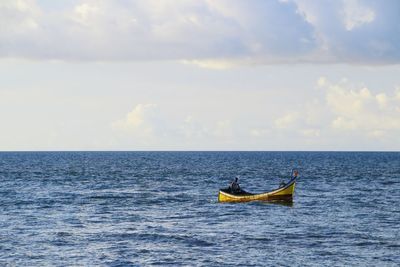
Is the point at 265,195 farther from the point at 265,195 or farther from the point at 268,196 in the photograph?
the point at 268,196

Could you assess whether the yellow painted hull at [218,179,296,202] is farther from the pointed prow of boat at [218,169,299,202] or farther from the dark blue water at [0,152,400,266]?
the dark blue water at [0,152,400,266]

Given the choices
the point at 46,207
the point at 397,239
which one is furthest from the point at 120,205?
the point at 397,239

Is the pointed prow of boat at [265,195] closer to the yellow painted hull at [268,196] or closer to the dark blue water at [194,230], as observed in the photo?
the yellow painted hull at [268,196]

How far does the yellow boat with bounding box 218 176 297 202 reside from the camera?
2493 inches

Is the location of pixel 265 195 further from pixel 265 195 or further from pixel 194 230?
pixel 194 230

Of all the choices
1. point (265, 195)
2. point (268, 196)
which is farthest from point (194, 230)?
point (268, 196)

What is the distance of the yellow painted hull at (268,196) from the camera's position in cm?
6331

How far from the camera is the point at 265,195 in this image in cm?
6391

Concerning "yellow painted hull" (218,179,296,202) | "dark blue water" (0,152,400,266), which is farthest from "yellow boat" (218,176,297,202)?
"dark blue water" (0,152,400,266)

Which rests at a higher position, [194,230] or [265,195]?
[265,195]

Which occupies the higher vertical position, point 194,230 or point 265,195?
point 265,195

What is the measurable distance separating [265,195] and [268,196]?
0.32 metres

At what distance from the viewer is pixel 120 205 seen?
62594 millimetres

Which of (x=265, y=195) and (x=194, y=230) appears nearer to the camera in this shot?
(x=194, y=230)
